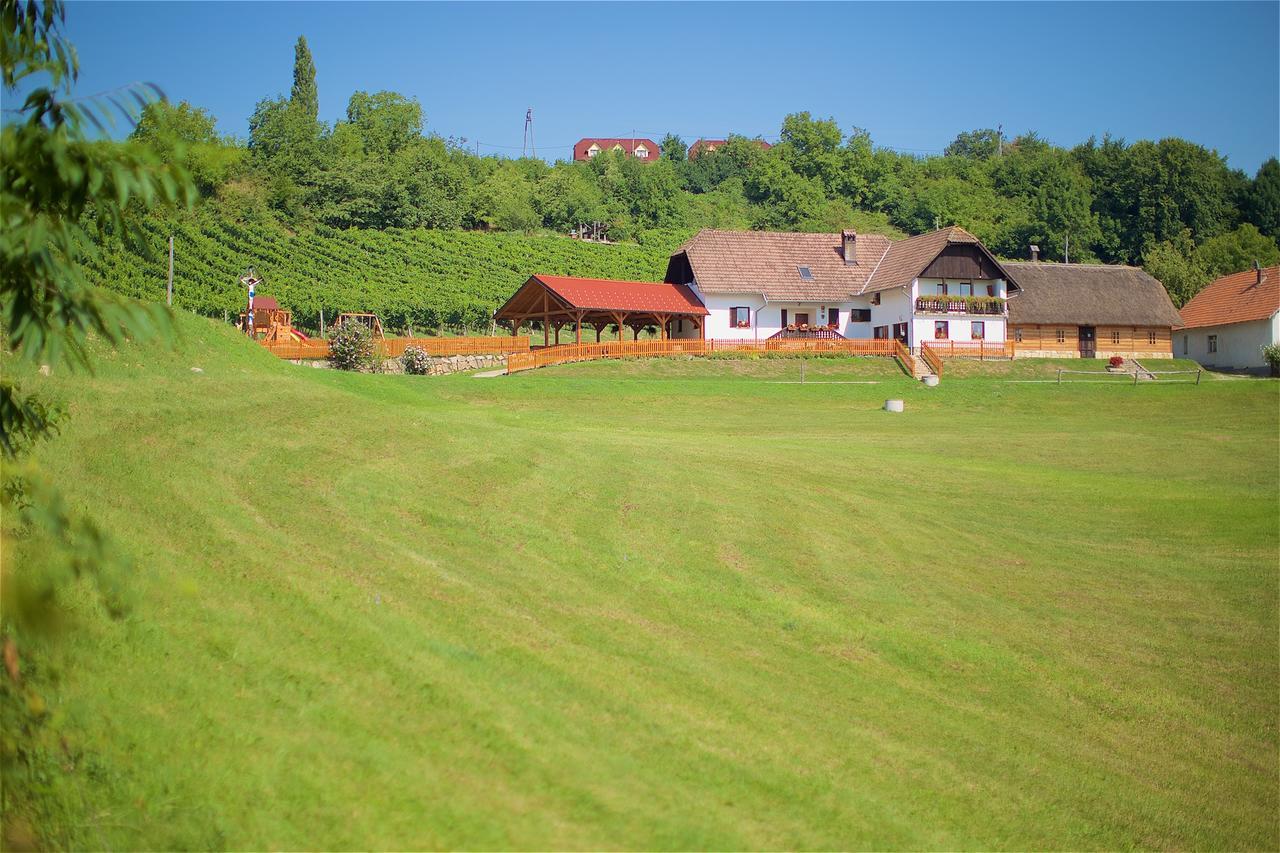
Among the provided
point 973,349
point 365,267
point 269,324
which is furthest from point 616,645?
point 365,267

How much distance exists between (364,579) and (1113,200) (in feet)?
373

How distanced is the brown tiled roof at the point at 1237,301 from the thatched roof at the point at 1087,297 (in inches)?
74.3

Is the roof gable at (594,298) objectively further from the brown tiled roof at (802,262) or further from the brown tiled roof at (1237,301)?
the brown tiled roof at (1237,301)

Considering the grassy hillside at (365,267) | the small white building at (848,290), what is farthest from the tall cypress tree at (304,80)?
the small white building at (848,290)

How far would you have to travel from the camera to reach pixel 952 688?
1233 cm

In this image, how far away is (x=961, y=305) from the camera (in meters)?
58.5

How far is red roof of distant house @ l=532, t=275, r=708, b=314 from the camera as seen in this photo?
51.8 meters

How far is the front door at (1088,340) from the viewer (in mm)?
61594

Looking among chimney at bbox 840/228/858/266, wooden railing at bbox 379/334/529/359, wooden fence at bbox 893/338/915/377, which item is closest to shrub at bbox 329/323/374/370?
wooden railing at bbox 379/334/529/359

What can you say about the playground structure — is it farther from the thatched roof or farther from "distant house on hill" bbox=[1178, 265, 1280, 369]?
"distant house on hill" bbox=[1178, 265, 1280, 369]

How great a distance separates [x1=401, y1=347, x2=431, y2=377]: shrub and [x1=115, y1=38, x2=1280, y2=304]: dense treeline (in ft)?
166

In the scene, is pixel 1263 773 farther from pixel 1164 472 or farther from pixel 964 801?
pixel 1164 472

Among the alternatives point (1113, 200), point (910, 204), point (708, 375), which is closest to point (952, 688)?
point (708, 375)

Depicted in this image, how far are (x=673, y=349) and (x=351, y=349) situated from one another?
16.1 meters
